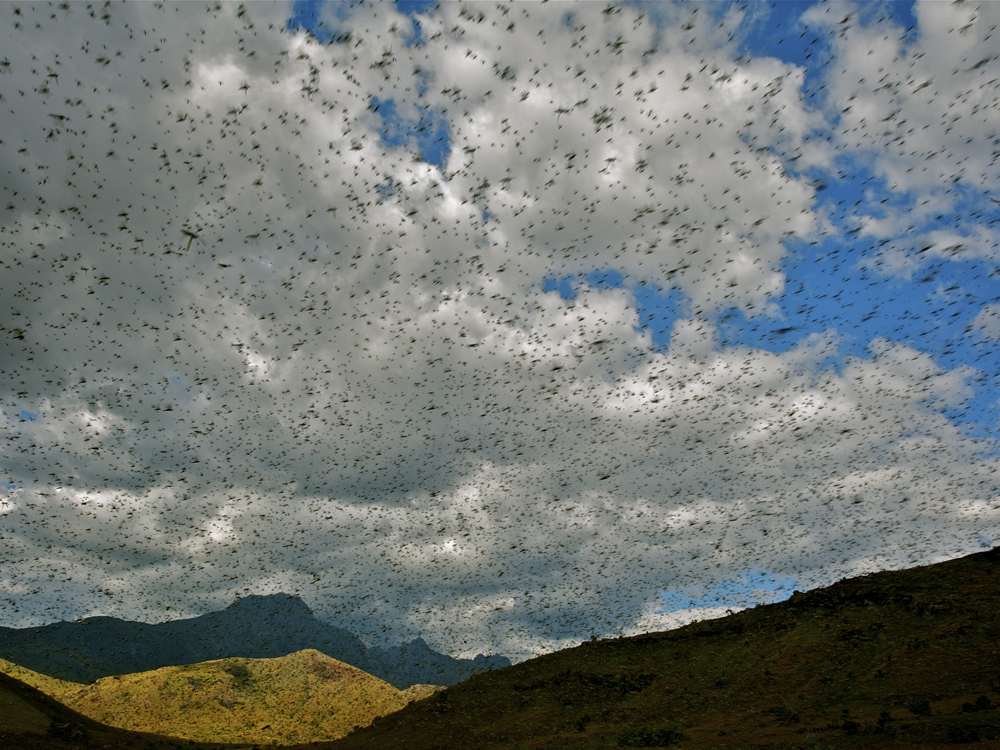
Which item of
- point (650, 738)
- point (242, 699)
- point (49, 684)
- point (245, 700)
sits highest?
point (49, 684)

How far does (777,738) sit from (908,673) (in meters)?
13.0

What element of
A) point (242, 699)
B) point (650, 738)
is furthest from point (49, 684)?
point (650, 738)

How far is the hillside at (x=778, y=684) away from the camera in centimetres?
2933

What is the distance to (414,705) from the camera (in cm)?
6300

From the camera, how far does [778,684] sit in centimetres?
4066

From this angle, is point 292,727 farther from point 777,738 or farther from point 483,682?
point 777,738

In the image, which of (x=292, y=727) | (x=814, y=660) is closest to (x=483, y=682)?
(x=814, y=660)

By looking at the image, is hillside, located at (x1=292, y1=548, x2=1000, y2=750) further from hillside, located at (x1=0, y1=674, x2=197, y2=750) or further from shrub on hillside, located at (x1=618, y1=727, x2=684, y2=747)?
hillside, located at (x1=0, y1=674, x2=197, y2=750)

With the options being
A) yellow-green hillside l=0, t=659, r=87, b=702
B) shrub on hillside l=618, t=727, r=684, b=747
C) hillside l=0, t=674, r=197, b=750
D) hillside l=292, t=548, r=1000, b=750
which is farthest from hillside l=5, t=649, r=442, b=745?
shrub on hillside l=618, t=727, r=684, b=747

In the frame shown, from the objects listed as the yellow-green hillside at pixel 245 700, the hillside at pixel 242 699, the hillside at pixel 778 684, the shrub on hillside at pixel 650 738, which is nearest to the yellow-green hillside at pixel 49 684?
the hillside at pixel 242 699

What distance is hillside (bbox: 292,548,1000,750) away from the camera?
29.3m

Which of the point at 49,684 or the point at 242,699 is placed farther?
the point at 49,684

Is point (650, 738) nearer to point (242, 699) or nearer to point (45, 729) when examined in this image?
point (45, 729)

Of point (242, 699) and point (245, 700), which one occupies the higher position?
point (242, 699)
